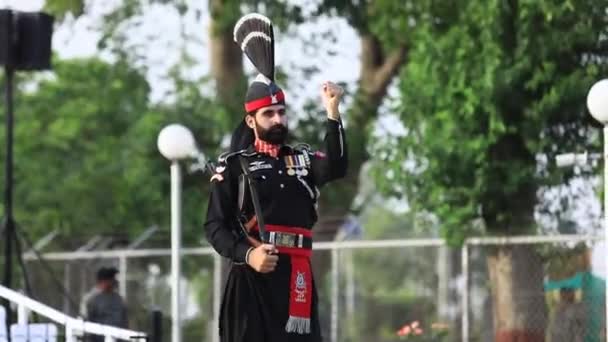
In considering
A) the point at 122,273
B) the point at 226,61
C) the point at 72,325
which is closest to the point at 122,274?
the point at 122,273

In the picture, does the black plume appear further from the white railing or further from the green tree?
the green tree

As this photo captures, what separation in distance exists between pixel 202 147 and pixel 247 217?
13.9 meters

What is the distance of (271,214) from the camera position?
23.7 feet

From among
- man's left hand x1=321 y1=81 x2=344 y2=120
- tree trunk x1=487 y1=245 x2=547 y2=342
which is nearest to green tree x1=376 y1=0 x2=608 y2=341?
tree trunk x1=487 y1=245 x2=547 y2=342

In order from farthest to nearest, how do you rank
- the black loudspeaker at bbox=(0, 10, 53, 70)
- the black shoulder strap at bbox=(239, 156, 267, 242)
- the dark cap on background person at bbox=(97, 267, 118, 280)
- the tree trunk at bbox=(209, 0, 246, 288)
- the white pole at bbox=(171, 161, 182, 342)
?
the tree trunk at bbox=(209, 0, 246, 288) < the dark cap on background person at bbox=(97, 267, 118, 280) < the black loudspeaker at bbox=(0, 10, 53, 70) < the white pole at bbox=(171, 161, 182, 342) < the black shoulder strap at bbox=(239, 156, 267, 242)

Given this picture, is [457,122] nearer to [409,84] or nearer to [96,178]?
[409,84]

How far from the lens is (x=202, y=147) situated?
21156 millimetres

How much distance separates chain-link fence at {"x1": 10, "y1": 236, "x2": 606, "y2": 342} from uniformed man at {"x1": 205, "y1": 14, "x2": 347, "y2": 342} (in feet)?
19.4

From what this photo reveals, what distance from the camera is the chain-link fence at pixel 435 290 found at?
1402 centimetres

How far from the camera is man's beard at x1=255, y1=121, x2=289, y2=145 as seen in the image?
727 centimetres

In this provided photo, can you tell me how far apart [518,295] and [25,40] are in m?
4.86

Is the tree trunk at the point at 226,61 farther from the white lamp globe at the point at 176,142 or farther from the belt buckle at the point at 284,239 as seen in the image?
the belt buckle at the point at 284,239

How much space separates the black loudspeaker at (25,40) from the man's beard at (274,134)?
6395mm

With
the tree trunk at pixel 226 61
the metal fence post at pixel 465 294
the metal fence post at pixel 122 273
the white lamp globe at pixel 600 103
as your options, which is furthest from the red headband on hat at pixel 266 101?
the metal fence post at pixel 122 273
